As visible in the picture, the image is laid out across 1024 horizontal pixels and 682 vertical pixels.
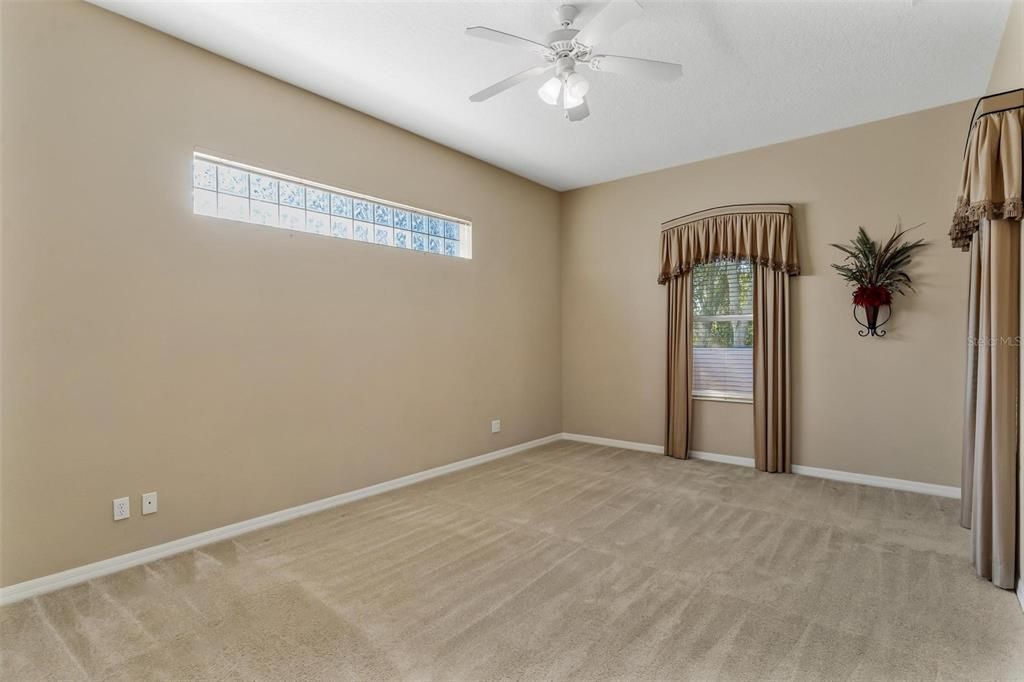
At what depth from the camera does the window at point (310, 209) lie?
3252 millimetres

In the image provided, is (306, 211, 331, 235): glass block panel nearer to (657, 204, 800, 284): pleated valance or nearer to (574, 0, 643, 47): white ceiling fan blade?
(574, 0, 643, 47): white ceiling fan blade

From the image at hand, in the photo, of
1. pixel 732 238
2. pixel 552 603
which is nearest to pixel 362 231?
pixel 552 603

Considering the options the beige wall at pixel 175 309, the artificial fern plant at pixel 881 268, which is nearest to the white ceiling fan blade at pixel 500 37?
the beige wall at pixel 175 309

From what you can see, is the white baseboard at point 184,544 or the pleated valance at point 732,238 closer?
the white baseboard at point 184,544

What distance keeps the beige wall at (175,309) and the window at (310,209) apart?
10 centimetres

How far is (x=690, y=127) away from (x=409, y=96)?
7.69 ft

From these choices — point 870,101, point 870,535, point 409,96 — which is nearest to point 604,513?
point 870,535

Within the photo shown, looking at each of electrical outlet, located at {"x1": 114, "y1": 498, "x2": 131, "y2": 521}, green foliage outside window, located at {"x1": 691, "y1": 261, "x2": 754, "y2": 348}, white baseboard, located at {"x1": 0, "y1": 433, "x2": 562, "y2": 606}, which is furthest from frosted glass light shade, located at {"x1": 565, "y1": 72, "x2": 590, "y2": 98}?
electrical outlet, located at {"x1": 114, "y1": 498, "x2": 131, "y2": 521}

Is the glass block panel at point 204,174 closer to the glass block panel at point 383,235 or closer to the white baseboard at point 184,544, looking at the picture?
the glass block panel at point 383,235

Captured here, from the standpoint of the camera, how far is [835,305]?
4441mm

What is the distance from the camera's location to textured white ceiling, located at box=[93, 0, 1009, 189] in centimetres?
276

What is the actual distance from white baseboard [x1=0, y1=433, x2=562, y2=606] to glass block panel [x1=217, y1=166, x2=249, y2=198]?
7.08 feet

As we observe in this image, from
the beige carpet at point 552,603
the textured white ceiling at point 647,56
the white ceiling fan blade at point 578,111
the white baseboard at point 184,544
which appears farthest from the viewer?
the white ceiling fan blade at point 578,111

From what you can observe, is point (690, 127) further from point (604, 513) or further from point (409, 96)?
point (604, 513)
